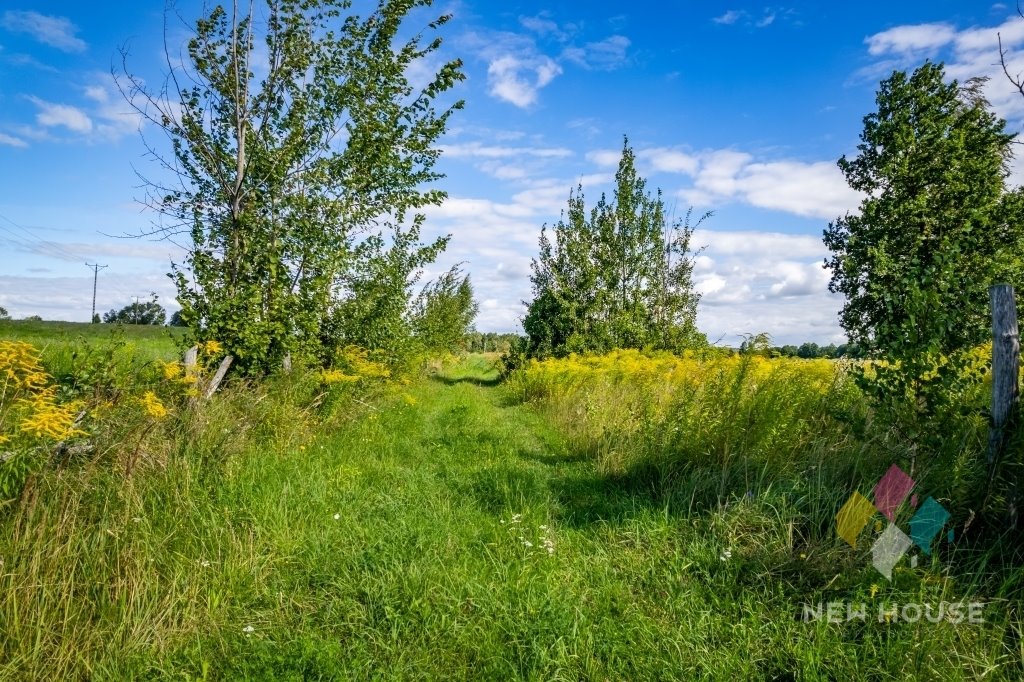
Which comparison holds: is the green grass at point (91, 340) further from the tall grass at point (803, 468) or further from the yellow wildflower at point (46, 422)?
the tall grass at point (803, 468)

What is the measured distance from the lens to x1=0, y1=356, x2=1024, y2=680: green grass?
2.65 m

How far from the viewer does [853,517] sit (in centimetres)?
362

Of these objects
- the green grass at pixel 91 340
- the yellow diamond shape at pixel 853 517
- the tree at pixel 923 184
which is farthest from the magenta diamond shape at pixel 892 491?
the green grass at pixel 91 340

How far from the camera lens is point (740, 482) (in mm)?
4508

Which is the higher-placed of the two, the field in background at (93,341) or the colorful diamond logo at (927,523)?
the field in background at (93,341)

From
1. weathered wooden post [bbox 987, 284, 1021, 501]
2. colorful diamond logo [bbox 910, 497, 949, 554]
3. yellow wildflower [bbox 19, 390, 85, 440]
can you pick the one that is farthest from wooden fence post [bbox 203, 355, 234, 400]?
weathered wooden post [bbox 987, 284, 1021, 501]

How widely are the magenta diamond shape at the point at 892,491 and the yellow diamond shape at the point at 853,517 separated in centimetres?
12

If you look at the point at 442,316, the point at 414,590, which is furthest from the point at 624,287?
the point at 414,590

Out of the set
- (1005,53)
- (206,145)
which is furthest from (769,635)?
(206,145)

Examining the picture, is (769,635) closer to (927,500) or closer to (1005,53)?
(927,500)

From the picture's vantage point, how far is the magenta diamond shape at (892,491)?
3.66 metres

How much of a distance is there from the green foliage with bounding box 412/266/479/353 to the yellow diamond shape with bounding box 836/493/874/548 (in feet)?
36.2

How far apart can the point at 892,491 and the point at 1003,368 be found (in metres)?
1.26

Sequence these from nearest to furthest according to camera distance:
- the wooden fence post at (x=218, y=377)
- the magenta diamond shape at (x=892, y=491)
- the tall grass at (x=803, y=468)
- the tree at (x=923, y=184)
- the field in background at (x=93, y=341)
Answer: the tall grass at (x=803, y=468) < the magenta diamond shape at (x=892, y=491) < the wooden fence post at (x=218, y=377) < the field in background at (x=93, y=341) < the tree at (x=923, y=184)
